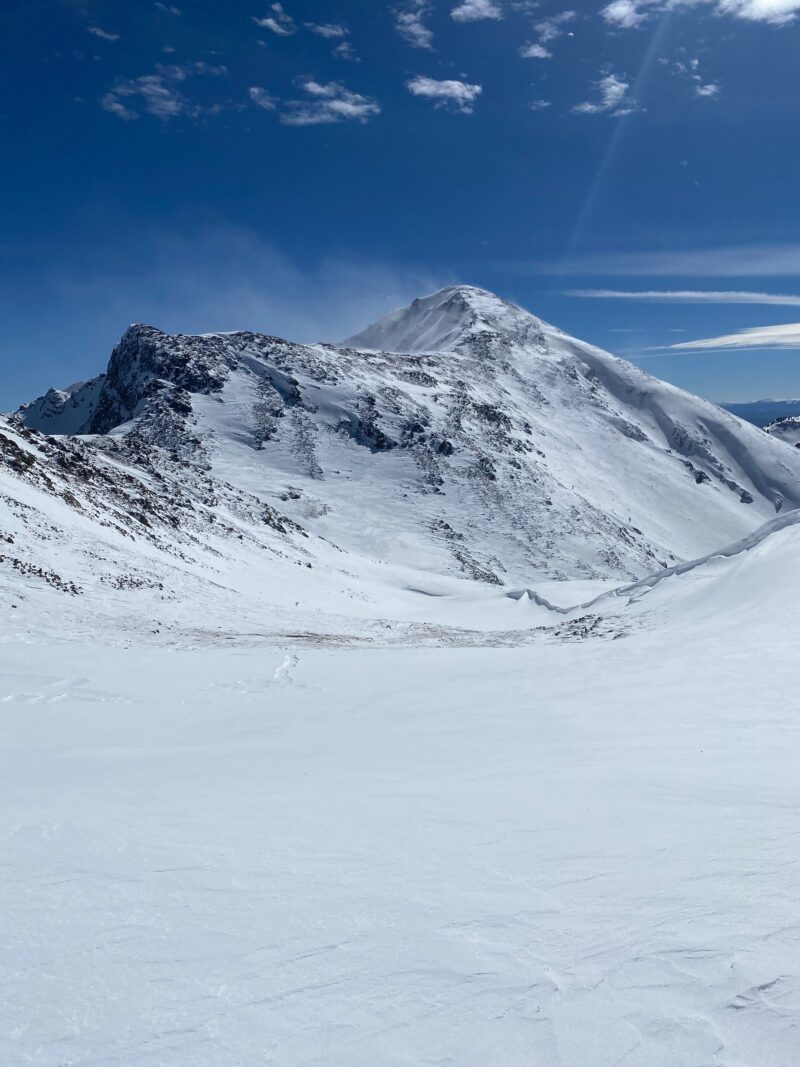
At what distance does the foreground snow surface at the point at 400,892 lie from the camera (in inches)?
123

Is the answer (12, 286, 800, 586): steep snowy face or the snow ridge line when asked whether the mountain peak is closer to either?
(12, 286, 800, 586): steep snowy face

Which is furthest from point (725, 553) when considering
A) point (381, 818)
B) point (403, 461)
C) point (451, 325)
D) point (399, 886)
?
point (451, 325)

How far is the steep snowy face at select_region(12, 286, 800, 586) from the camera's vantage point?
6175 cm

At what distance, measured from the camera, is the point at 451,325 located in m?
138

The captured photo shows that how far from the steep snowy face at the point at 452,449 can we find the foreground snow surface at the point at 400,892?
3468 cm

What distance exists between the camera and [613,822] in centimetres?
560

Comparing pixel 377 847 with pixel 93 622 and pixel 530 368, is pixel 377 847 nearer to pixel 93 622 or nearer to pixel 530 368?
pixel 93 622

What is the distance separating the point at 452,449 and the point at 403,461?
621 cm

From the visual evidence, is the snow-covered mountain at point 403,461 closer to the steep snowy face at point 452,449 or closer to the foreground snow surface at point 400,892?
the steep snowy face at point 452,449

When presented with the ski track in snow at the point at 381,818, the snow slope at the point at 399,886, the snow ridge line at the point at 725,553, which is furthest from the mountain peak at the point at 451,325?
the snow slope at the point at 399,886

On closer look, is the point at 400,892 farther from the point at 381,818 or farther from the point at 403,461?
the point at 403,461

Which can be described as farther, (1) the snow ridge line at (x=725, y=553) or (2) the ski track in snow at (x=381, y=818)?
(1) the snow ridge line at (x=725, y=553)

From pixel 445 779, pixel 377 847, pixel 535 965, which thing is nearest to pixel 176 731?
pixel 445 779

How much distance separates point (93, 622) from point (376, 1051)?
47.1 ft
